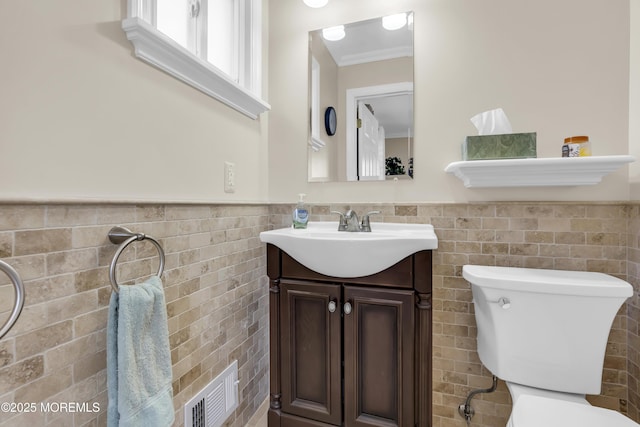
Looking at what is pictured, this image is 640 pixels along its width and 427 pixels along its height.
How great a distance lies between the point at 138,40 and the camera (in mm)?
846

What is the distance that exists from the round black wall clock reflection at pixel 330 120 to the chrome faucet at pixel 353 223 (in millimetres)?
473

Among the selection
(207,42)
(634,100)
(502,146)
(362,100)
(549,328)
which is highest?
(207,42)

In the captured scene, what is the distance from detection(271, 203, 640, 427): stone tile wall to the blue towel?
41.1 inches

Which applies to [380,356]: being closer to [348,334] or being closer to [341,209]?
[348,334]

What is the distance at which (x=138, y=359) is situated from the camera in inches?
30.5

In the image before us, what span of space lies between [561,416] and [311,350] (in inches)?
33.0

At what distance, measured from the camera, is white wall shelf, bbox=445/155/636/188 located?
3.47ft

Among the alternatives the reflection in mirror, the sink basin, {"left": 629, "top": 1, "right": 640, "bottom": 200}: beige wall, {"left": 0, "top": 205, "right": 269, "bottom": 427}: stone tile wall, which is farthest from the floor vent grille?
{"left": 629, "top": 1, "right": 640, "bottom": 200}: beige wall

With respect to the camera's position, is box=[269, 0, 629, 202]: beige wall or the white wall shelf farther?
box=[269, 0, 629, 202]: beige wall

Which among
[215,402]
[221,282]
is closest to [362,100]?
[221,282]

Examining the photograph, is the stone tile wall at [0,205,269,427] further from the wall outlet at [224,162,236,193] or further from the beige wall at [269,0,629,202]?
the beige wall at [269,0,629,202]

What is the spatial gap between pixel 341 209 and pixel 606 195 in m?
1.11

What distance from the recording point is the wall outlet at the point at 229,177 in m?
1.29

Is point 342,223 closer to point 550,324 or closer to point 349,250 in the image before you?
point 349,250
